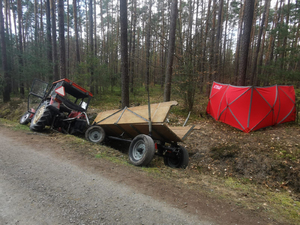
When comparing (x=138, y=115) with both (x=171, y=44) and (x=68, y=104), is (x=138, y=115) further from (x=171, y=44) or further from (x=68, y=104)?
(x=171, y=44)

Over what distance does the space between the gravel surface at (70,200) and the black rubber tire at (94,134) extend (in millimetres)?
2676

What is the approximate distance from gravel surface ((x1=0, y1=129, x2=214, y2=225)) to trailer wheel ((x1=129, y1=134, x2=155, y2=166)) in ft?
3.81

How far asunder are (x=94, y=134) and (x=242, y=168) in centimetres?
539

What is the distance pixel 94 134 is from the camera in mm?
7090

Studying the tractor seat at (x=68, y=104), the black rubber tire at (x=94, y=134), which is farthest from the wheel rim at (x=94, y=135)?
the tractor seat at (x=68, y=104)

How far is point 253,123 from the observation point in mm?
8266

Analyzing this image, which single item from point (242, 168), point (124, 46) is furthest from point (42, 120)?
point (242, 168)

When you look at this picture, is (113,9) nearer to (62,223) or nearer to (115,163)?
(115,163)

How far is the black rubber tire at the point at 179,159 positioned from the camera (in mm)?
5513

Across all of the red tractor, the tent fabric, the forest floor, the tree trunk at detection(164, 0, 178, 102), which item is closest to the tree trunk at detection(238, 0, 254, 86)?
the tent fabric

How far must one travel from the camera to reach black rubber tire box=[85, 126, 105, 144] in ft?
22.4

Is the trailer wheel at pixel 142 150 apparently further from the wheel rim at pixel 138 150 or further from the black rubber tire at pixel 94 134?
the black rubber tire at pixel 94 134

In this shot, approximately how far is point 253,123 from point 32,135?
9.40 meters

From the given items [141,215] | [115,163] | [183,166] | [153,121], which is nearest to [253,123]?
[183,166]
